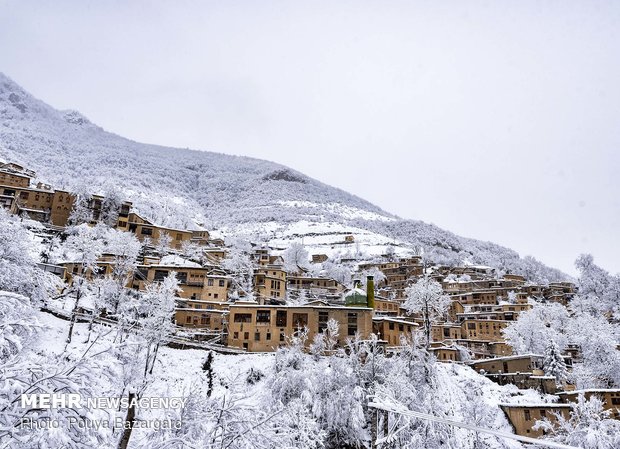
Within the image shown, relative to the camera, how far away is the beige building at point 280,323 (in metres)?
→ 48.4

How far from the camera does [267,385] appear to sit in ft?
119

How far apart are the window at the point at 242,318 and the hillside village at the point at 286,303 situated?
117mm

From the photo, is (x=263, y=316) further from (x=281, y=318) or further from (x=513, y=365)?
(x=513, y=365)

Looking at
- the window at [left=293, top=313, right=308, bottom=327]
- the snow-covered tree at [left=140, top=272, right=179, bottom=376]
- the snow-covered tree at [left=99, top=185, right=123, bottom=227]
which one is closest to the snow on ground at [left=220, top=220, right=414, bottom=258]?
the snow-covered tree at [left=99, top=185, right=123, bottom=227]

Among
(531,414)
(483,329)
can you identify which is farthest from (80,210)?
(531,414)

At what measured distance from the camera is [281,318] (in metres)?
49.9

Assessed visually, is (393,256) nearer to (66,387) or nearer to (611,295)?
(611,295)

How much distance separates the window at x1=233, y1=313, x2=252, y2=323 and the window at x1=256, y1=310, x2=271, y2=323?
938 mm

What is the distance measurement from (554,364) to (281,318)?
32163mm

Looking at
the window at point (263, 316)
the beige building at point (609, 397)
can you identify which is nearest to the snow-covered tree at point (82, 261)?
the window at point (263, 316)

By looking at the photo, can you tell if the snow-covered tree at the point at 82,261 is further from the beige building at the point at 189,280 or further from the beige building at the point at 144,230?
the beige building at the point at 144,230

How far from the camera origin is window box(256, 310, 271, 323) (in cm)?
4928

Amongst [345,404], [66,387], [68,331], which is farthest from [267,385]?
[66,387]

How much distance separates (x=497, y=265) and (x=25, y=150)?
187m
